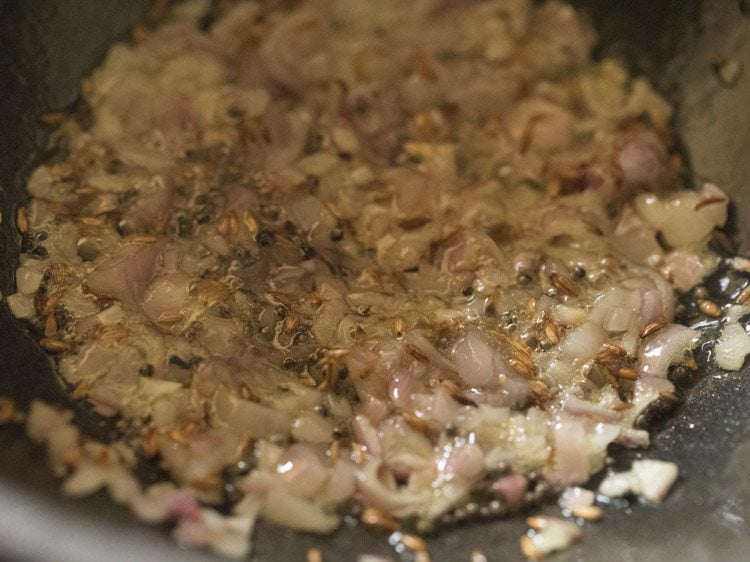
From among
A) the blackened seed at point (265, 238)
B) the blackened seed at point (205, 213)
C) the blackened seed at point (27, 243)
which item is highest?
the blackened seed at point (27, 243)

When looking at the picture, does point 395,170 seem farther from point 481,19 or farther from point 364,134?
point 481,19

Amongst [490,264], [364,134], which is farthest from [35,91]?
[490,264]

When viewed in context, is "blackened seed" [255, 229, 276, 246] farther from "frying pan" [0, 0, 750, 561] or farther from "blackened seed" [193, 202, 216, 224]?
"frying pan" [0, 0, 750, 561]

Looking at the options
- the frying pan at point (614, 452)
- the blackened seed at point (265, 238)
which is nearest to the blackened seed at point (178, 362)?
the frying pan at point (614, 452)

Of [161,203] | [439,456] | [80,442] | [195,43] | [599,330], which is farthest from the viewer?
[195,43]

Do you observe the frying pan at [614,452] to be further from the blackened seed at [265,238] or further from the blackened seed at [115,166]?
the blackened seed at [265,238]
